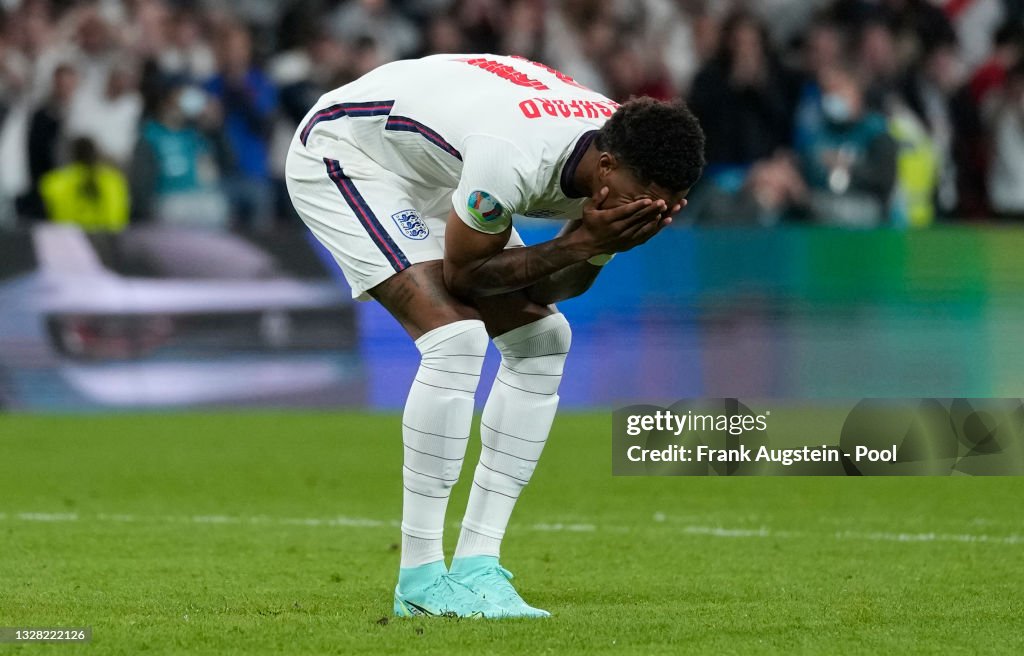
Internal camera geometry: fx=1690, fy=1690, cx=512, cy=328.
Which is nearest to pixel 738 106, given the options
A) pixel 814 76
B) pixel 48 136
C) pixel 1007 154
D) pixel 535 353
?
pixel 814 76

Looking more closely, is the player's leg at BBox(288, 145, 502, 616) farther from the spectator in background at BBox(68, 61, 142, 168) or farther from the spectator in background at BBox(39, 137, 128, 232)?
the spectator in background at BBox(68, 61, 142, 168)

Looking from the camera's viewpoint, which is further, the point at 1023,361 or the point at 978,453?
the point at 1023,361

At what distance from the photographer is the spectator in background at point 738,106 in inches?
605

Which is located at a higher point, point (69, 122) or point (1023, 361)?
point (69, 122)

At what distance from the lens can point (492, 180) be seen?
5.29m

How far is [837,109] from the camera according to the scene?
50.3ft

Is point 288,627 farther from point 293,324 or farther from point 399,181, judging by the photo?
point 293,324

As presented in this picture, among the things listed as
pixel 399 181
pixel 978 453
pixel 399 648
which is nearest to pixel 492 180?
pixel 399 181

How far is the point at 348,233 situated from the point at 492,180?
0.75m

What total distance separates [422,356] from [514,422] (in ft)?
1.74

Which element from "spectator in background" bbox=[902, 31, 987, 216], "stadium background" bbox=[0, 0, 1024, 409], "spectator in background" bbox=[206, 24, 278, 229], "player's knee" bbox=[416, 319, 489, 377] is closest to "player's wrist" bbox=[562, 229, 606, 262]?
"player's knee" bbox=[416, 319, 489, 377]

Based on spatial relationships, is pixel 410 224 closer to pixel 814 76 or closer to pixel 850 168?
pixel 850 168

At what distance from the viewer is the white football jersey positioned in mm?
5348

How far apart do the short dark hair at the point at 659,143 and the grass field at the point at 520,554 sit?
1437 millimetres
